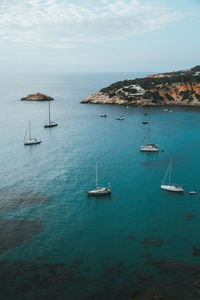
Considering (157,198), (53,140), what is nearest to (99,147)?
(53,140)

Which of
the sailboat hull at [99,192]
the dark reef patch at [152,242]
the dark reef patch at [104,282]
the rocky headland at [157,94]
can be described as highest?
the rocky headland at [157,94]

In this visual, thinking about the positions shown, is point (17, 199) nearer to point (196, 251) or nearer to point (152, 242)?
point (152, 242)

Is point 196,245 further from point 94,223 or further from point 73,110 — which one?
point 73,110

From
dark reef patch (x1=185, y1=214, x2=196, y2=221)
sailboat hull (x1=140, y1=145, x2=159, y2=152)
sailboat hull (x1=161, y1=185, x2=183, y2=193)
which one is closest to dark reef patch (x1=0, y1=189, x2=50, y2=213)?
sailboat hull (x1=161, y1=185, x2=183, y2=193)

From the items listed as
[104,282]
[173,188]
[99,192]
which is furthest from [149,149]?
[104,282]

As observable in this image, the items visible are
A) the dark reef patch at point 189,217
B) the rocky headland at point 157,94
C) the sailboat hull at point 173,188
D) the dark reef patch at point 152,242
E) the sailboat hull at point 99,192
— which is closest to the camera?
the dark reef patch at point 152,242

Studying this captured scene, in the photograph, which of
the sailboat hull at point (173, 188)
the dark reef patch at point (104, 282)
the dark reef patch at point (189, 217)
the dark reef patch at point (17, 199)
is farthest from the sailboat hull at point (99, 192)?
the dark reef patch at point (104, 282)

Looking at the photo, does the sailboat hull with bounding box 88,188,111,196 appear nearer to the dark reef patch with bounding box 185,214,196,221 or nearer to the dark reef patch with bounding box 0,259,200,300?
the dark reef patch with bounding box 185,214,196,221

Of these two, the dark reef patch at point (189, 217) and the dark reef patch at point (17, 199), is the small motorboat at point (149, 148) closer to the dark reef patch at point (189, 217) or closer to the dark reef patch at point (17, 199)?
the dark reef patch at point (189, 217)
